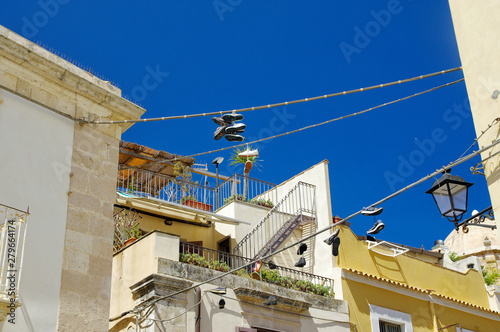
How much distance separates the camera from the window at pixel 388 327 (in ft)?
57.9

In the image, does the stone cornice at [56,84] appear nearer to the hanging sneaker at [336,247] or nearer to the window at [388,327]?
the hanging sneaker at [336,247]

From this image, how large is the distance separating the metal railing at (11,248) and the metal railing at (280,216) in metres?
10.2

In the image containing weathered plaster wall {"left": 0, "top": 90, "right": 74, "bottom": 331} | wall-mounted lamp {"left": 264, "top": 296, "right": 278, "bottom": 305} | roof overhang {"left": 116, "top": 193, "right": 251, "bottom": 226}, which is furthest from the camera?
roof overhang {"left": 116, "top": 193, "right": 251, "bottom": 226}

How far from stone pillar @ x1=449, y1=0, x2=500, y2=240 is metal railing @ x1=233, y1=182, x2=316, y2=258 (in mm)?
10117

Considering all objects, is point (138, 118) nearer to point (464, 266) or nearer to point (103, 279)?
point (103, 279)

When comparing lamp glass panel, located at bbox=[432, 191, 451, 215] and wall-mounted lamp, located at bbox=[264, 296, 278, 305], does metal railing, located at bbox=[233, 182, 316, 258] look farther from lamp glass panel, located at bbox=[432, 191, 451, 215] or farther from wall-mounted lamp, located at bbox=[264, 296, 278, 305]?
lamp glass panel, located at bbox=[432, 191, 451, 215]

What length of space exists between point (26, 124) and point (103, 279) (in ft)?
7.73

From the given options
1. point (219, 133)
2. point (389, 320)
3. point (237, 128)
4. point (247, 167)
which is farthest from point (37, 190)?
point (247, 167)

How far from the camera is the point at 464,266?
74.8 ft

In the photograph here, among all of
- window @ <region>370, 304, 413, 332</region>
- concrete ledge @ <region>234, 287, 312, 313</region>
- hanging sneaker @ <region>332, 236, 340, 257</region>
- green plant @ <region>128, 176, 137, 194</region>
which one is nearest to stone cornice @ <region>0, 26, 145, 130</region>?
concrete ledge @ <region>234, 287, 312, 313</region>

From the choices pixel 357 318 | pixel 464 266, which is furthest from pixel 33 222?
pixel 464 266

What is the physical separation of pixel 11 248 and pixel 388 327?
1192 centimetres

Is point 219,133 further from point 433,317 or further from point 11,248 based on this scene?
point 433,317

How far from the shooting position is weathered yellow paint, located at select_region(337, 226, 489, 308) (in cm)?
1802
